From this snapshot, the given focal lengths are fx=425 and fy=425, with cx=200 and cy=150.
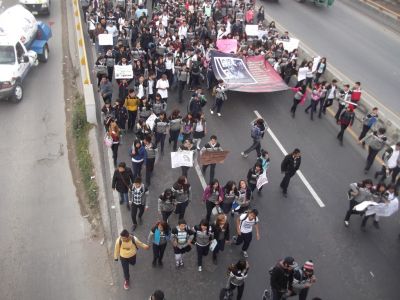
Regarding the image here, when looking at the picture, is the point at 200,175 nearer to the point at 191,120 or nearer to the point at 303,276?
the point at 191,120

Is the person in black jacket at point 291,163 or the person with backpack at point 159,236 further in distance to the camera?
the person in black jacket at point 291,163

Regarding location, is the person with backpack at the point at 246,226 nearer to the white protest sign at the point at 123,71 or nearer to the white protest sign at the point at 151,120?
the white protest sign at the point at 151,120

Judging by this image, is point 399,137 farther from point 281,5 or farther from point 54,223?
point 281,5

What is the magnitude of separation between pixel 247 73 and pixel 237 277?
32.1ft

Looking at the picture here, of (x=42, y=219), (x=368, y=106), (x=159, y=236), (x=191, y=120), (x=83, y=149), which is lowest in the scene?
(x=42, y=219)

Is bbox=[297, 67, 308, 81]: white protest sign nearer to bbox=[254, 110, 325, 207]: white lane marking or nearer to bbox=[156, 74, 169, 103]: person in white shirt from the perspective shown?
bbox=[254, 110, 325, 207]: white lane marking

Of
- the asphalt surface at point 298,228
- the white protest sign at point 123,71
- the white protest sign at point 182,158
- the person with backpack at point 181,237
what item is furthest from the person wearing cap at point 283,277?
the white protest sign at point 123,71

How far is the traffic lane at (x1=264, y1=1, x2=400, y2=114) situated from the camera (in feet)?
62.3

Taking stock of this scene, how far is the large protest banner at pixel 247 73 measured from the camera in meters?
15.5

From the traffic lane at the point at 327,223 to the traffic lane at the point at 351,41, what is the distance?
5.04 m

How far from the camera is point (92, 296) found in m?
8.88

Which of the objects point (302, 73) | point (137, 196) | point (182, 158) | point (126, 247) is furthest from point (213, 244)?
point (302, 73)

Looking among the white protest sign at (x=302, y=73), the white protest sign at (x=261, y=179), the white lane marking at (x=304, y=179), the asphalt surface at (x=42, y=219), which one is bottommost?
the asphalt surface at (x=42, y=219)

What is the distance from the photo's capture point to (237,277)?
7.99 m
